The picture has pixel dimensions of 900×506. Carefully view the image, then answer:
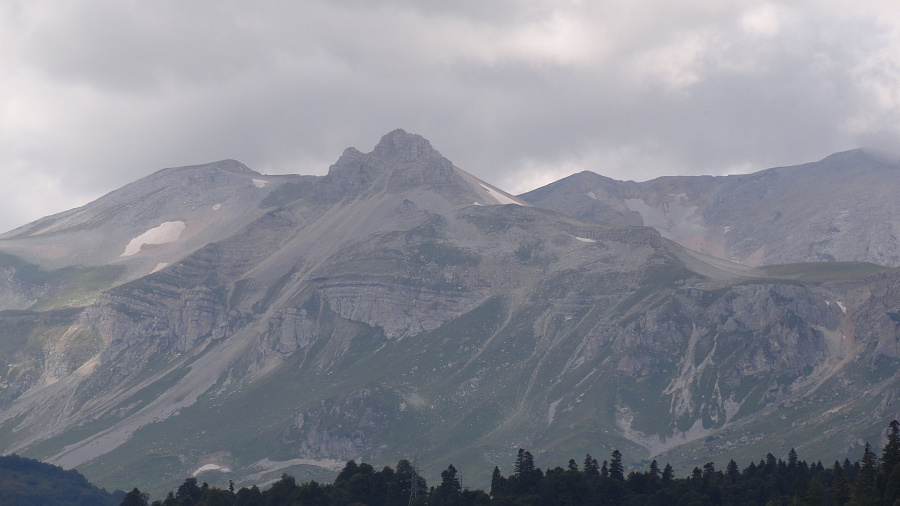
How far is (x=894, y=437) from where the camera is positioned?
183750 millimetres

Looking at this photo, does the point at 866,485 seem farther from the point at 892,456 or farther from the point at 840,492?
the point at 892,456

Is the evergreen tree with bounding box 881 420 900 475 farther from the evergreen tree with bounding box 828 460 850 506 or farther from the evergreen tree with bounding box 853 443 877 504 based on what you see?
the evergreen tree with bounding box 828 460 850 506

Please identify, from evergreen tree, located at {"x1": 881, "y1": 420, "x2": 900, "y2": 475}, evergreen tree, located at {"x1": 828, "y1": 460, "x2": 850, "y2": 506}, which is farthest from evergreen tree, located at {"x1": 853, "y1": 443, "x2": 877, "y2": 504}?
evergreen tree, located at {"x1": 881, "y1": 420, "x2": 900, "y2": 475}

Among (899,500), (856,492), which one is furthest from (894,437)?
(899,500)

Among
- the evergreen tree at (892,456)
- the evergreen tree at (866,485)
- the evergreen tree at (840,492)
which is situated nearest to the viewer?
the evergreen tree at (866,485)

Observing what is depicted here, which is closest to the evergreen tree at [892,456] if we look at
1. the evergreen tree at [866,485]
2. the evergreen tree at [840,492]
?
the evergreen tree at [866,485]

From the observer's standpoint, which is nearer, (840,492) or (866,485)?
(866,485)

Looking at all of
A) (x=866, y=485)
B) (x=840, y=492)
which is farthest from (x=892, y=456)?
(x=840, y=492)

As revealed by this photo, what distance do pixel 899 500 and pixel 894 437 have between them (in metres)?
25.2

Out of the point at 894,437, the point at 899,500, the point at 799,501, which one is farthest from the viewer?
the point at 799,501

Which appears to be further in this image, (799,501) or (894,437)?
(799,501)

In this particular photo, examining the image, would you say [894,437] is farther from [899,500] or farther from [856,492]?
[899,500]

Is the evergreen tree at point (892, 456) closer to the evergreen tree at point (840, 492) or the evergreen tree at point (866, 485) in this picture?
the evergreen tree at point (866, 485)

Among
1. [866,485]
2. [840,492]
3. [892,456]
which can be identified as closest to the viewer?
[892,456]
